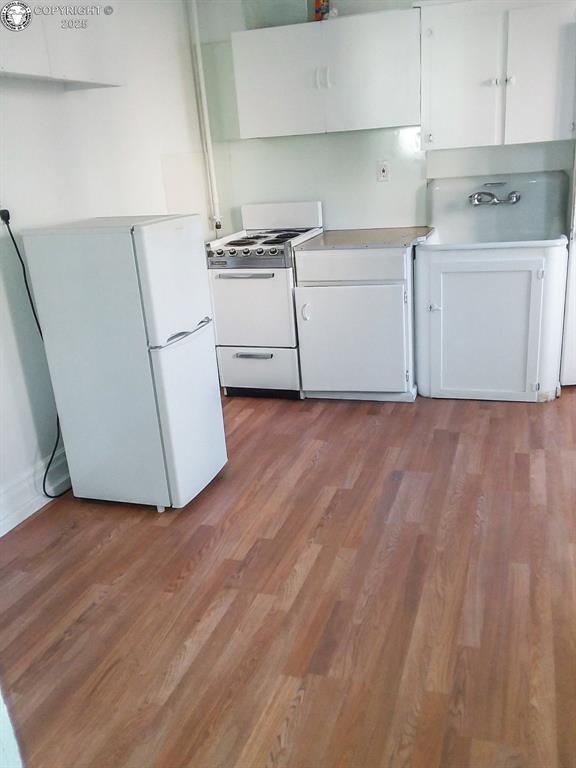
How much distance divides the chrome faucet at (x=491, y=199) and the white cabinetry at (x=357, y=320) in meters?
0.66

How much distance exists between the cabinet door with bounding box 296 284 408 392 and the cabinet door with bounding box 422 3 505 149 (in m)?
0.90

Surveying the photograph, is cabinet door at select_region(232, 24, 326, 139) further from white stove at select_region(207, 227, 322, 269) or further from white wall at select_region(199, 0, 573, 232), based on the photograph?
white stove at select_region(207, 227, 322, 269)

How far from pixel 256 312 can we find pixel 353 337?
0.57 m

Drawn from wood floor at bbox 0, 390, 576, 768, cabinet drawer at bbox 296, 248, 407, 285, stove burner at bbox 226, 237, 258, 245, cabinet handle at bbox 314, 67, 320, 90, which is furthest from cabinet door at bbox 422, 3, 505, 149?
wood floor at bbox 0, 390, 576, 768

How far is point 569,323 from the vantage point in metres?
3.52

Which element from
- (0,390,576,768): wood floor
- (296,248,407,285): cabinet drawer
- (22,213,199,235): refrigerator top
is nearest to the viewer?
(0,390,576,768): wood floor

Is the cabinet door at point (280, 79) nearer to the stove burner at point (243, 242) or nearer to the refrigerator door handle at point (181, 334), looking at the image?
the stove burner at point (243, 242)

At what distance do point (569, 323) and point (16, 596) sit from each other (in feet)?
9.53

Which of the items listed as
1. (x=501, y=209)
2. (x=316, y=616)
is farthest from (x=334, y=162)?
(x=316, y=616)

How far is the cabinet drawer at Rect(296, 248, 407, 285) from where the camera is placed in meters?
3.48

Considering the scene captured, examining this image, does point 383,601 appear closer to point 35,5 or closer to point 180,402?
point 180,402

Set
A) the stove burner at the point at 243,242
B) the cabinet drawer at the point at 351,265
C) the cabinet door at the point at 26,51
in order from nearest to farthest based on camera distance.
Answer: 1. the cabinet door at the point at 26,51
2. the cabinet drawer at the point at 351,265
3. the stove burner at the point at 243,242

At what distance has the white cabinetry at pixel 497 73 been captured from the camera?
330 centimetres

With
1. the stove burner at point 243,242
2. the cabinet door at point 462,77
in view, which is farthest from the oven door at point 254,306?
the cabinet door at point 462,77
